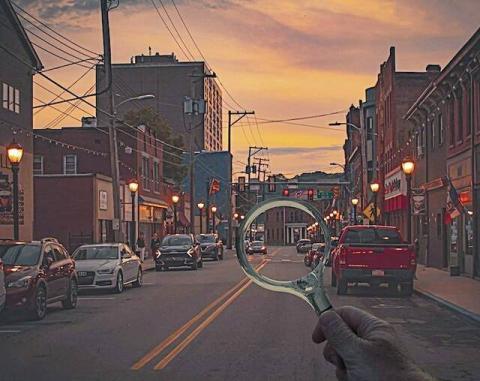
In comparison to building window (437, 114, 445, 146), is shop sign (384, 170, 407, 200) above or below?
below

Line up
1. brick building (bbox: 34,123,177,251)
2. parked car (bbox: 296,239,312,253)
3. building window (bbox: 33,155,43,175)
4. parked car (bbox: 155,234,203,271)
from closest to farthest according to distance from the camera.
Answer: parked car (bbox: 296,239,312,253), parked car (bbox: 155,234,203,271), building window (bbox: 33,155,43,175), brick building (bbox: 34,123,177,251)

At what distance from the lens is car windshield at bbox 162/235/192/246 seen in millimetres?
38969

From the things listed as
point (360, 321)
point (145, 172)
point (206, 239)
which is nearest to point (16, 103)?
point (206, 239)

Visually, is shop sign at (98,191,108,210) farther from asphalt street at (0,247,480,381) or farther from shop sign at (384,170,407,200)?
asphalt street at (0,247,480,381)

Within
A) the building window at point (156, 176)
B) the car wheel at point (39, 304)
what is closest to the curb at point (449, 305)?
the car wheel at point (39, 304)

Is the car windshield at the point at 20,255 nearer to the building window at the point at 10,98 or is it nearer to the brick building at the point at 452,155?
the brick building at the point at 452,155

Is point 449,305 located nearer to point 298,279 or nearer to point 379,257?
point 379,257

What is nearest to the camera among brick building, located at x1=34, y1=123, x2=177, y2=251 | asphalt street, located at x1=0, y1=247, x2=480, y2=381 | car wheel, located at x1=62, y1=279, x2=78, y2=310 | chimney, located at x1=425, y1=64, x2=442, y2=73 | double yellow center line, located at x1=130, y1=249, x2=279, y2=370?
asphalt street, located at x1=0, y1=247, x2=480, y2=381

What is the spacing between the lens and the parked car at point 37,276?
55.3ft

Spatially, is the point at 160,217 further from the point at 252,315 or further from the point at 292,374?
the point at 292,374

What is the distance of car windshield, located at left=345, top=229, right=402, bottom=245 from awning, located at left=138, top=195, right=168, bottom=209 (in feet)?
106

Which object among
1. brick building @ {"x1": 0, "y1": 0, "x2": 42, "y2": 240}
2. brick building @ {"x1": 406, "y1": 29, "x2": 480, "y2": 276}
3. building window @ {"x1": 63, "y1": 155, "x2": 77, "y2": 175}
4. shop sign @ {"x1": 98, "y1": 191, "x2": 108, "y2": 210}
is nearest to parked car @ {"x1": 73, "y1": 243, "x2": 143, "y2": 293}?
brick building @ {"x1": 0, "y1": 0, "x2": 42, "y2": 240}

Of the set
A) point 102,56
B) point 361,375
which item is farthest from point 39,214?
point 361,375

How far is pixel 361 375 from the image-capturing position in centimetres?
249
